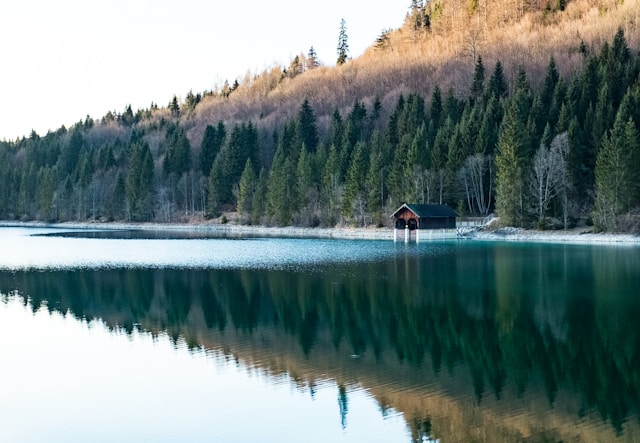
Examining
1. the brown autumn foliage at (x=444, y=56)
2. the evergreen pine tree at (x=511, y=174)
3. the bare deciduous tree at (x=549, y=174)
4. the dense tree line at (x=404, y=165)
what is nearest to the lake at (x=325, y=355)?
the bare deciduous tree at (x=549, y=174)

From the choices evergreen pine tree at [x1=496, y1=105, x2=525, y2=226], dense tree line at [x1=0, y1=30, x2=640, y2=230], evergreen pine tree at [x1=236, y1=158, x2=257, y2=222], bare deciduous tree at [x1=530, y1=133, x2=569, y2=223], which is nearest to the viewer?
bare deciduous tree at [x1=530, y1=133, x2=569, y2=223]

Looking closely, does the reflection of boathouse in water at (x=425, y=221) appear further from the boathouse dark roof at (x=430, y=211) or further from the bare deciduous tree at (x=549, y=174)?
the bare deciduous tree at (x=549, y=174)

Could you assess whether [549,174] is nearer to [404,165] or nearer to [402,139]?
[404,165]

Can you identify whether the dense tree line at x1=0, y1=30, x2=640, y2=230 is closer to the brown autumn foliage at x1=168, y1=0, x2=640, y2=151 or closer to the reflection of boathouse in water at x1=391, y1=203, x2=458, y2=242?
the reflection of boathouse in water at x1=391, y1=203, x2=458, y2=242

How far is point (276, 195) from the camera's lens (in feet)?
269

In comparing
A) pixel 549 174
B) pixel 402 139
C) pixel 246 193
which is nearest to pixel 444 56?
pixel 402 139

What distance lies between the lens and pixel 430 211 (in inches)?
2432

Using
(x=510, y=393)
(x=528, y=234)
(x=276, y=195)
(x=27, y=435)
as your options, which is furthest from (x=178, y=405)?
(x=276, y=195)

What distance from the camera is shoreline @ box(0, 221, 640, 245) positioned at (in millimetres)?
52406

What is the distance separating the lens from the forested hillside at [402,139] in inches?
2388

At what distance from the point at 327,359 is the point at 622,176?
4364 centimetres

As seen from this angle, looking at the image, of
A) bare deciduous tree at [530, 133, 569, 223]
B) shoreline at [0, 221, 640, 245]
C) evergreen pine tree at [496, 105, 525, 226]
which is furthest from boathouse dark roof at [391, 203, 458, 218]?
bare deciduous tree at [530, 133, 569, 223]

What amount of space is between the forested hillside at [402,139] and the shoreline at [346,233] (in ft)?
5.67

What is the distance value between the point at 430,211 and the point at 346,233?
11.1 metres
